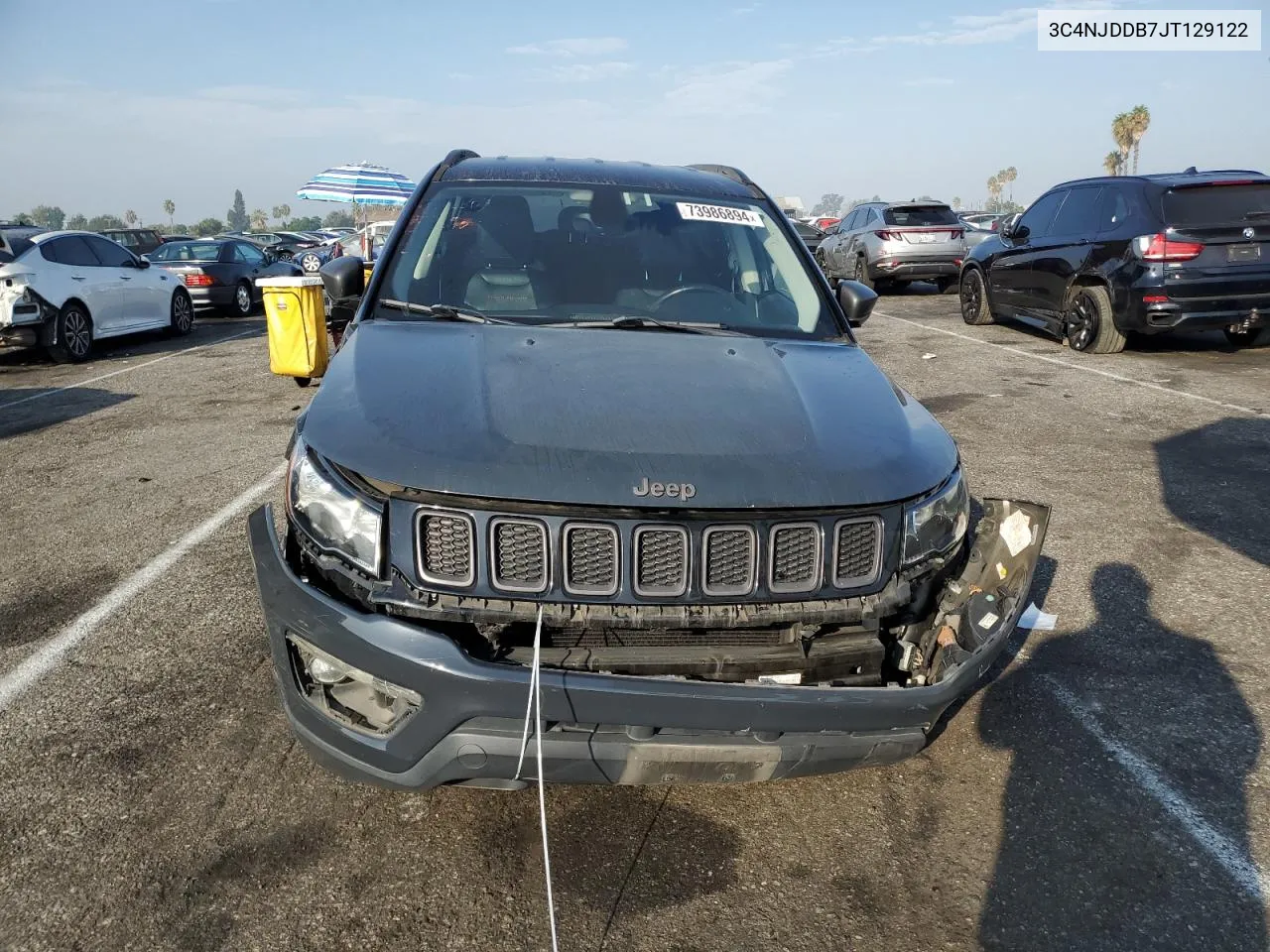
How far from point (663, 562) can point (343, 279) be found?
89.0 inches

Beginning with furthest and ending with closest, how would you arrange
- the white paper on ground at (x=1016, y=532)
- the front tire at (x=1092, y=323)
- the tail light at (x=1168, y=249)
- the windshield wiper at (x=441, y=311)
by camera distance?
the front tire at (x=1092, y=323) → the tail light at (x=1168, y=249) → the windshield wiper at (x=441, y=311) → the white paper on ground at (x=1016, y=532)

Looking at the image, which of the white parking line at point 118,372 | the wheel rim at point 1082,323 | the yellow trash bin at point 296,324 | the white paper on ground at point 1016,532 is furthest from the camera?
the wheel rim at point 1082,323

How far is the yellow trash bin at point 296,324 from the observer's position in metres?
8.42

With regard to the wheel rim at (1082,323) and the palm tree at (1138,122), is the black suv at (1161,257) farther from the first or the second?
the palm tree at (1138,122)

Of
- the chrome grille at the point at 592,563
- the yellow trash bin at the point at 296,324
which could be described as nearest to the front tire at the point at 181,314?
the yellow trash bin at the point at 296,324

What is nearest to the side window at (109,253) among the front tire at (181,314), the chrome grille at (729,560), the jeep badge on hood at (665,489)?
the front tire at (181,314)

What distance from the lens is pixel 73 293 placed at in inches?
466

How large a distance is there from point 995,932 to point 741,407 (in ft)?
4.71

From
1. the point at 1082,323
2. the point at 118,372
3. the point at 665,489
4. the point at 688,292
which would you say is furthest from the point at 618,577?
the point at 118,372

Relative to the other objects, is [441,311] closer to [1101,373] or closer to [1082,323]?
[1101,373]

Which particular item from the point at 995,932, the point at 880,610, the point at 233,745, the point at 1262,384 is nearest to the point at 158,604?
the point at 233,745

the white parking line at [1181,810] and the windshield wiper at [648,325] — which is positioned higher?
the windshield wiper at [648,325]

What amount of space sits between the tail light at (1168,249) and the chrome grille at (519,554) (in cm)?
932

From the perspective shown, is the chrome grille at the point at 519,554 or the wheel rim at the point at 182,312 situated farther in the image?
the wheel rim at the point at 182,312
